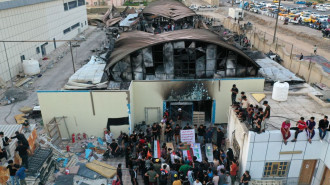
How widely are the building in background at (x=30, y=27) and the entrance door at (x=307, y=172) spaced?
26.1 meters

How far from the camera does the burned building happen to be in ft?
56.4

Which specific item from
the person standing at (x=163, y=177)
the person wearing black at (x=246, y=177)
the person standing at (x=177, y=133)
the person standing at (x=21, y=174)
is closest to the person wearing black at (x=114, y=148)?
the person standing at (x=177, y=133)

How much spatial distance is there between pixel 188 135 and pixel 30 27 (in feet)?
82.7

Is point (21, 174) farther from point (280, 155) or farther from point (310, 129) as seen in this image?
point (310, 129)

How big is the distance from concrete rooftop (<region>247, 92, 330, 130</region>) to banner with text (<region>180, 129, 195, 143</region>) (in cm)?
383

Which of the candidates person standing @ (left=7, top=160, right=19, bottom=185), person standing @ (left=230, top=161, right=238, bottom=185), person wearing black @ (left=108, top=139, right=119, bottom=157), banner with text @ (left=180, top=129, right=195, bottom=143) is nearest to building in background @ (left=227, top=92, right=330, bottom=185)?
person standing @ (left=230, top=161, right=238, bottom=185)

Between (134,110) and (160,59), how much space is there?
12.8ft

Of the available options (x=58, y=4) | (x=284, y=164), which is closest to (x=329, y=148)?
(x=284, y=164)

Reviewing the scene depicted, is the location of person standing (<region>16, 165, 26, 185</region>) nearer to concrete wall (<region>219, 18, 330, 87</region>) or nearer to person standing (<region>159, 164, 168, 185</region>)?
person standing (<region>159, 164, 168, 185</region>)

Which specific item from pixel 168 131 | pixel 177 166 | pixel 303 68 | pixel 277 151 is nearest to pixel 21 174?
pixel 177 166

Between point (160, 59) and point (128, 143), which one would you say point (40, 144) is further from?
point (160, 59)

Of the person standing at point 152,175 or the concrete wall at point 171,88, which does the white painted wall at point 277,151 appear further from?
the concrete wall at point 171,88

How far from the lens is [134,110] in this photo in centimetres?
1812

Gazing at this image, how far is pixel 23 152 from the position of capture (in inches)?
460
